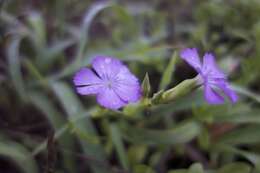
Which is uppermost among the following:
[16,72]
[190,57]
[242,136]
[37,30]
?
[37,30]

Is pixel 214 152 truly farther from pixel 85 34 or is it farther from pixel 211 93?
pixel 85 34

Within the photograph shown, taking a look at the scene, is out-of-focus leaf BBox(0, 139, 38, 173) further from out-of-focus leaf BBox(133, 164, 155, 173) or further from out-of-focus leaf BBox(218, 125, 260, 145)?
Result: out-of-focus leaf BBox(218, 125, 260, 145)

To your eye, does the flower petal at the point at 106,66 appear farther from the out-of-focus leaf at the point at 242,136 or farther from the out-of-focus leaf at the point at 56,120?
the out-of-focus leaf at the point at 242,136

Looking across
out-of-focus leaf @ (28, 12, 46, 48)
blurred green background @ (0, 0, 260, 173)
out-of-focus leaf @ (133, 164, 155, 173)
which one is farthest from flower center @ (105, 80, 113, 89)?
out-of-focus leaf @ (28, 12, 46, 48)

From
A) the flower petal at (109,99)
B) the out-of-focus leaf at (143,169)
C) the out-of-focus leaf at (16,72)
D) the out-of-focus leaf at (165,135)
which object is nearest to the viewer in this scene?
the flower petal at (109,99)

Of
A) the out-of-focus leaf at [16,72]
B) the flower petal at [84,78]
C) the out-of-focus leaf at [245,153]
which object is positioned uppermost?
the out-of-focus leaf at [16,72]

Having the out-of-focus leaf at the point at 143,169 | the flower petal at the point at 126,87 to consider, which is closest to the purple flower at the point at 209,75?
the flower petal at the point at 126,87

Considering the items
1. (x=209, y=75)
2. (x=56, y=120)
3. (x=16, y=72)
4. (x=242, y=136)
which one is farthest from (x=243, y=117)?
(x=16, y=72)

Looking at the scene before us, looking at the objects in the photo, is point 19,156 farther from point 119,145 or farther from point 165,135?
point 165,135
